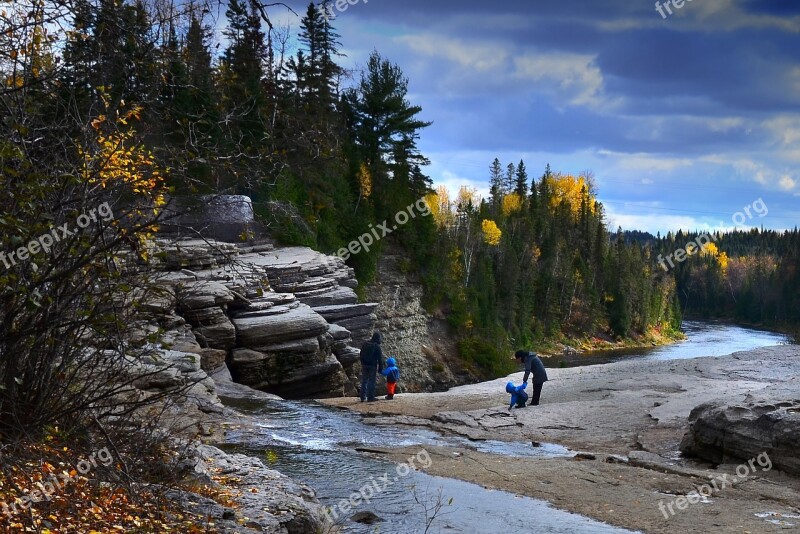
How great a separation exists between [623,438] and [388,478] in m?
6.92

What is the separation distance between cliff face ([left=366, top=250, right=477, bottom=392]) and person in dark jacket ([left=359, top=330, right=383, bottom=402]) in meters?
24.1

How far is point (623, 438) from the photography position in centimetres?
1634

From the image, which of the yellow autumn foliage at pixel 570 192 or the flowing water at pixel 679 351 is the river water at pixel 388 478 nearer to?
the flowing water at pixel 679 351

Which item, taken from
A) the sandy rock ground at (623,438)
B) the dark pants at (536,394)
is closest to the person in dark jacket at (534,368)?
the dark pants at (536,394)

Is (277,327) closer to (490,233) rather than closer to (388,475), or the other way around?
(388,475)

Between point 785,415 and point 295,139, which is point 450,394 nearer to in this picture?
point 785,415

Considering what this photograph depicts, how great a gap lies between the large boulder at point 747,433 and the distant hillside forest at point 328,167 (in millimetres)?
9662

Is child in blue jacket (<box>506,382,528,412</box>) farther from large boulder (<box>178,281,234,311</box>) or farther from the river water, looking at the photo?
large boulder (<box>178,281,234,311</box>)

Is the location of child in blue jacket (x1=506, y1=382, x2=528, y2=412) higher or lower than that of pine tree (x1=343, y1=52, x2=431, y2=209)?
lower

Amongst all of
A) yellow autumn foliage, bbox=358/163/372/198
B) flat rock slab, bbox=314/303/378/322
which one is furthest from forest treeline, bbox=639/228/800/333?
flat rock slab, bbox=314/303/378/322

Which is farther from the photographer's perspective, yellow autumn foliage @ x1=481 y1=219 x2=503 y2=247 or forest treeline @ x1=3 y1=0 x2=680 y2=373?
yellow autumn foliage @ x1=481 y1=219 x2=503 y2=247

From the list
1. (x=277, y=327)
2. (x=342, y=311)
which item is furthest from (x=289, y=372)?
(x=342, y=311)

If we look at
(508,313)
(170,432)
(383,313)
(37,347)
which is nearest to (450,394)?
(170,432)

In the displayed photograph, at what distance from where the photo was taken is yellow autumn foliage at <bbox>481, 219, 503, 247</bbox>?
86312 millimetres
